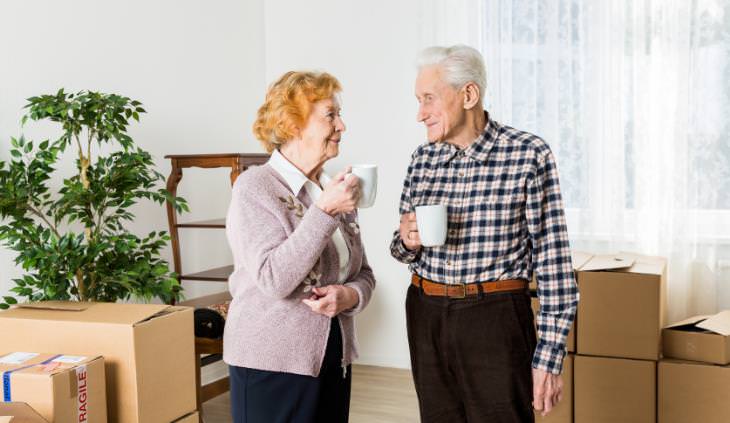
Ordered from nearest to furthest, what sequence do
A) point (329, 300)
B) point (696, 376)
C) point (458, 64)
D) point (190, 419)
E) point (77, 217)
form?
point (329, 300) → point (458, 64) → point (190, 419) → point (77, 217) → point (696, 376)

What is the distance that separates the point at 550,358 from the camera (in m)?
1.56

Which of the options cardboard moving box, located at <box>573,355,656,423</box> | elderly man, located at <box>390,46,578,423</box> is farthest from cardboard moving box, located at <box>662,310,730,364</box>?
elderly man, located at <box>390,46,578,423</box>

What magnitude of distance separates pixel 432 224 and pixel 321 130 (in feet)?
Answer: 1.09

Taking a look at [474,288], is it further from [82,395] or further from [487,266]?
[82,395]

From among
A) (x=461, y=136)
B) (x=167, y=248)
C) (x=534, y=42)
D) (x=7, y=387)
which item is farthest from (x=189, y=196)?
(x=461, y=136)

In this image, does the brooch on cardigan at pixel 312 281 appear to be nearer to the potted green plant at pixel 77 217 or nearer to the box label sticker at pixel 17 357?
the box label sticker at pixel 17 357

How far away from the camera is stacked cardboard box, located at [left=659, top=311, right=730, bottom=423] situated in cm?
272

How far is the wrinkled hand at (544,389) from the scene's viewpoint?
1.57 m

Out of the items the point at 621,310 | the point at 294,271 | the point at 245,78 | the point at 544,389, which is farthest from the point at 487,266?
the point at 245,78

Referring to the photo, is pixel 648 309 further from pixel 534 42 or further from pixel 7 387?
pixel 7 387

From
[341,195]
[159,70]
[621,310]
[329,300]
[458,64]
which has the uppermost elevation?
[159,70]

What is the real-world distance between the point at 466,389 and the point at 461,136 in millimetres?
Answer: 551

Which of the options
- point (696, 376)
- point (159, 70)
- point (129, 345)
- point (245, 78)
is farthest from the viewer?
point (245, 78)

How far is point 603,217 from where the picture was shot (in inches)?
140
